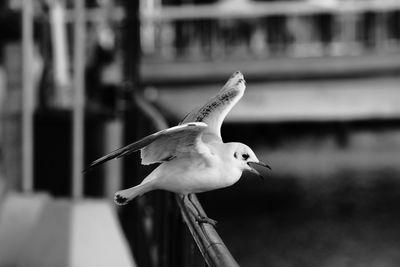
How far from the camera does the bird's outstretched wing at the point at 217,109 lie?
3322 millimetres

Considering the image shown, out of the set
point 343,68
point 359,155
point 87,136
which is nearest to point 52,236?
point 87,136

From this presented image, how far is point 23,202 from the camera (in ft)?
21.9

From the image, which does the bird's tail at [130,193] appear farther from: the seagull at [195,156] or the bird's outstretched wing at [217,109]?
the bird's outstretched wing at [217,109]

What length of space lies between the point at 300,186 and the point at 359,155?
452 centimetres

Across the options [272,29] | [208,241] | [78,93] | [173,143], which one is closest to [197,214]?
[173,143]

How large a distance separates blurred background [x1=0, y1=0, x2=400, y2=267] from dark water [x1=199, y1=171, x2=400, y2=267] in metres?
0.03

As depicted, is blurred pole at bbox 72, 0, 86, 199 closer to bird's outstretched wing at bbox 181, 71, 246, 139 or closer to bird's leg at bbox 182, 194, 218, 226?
bird's leg at bbox 182, 194, 218, 226

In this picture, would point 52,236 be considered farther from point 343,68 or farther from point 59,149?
point 343,68

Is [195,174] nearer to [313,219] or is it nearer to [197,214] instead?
[197,214]

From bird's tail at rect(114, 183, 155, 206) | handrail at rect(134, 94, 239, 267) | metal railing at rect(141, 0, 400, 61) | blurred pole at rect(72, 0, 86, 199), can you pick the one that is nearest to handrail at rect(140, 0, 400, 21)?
metal railing at rect(141, 0, 400, 61)

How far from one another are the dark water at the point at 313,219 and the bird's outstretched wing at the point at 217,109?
7.85 metres

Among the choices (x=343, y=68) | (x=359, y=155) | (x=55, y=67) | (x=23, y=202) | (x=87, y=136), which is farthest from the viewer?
(x=359, y=155)

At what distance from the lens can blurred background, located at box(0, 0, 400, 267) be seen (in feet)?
20.8

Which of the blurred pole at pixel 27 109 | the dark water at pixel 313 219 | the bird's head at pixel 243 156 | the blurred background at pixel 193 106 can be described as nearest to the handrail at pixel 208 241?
the blurred background at pixel 193 106
